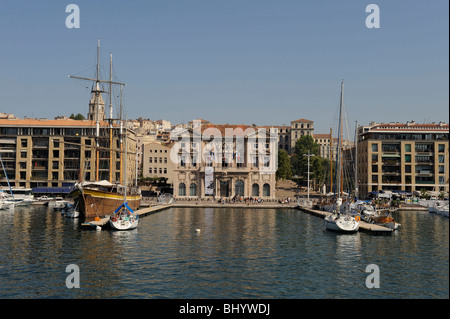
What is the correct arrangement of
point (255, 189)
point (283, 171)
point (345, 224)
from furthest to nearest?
point (283, 171)
point (255, 189)
point (345, 224)

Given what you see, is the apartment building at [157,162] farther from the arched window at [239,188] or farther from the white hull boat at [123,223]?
the white hull boat at [123,223]

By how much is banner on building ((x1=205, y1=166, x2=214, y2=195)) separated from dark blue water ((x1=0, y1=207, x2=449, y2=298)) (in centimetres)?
5340

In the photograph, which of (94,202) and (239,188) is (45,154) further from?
(94,202)

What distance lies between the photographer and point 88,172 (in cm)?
12244

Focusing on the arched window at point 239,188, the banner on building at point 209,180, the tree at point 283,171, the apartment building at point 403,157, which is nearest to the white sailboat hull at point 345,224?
the arched window at point 239,188

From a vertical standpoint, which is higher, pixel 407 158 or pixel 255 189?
pixel 407 158

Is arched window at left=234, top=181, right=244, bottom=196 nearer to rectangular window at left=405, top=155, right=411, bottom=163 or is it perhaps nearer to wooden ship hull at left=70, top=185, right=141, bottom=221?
wooden ship hull at left=70, top=185, right=141, bottom=221

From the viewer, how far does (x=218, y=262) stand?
118 ft

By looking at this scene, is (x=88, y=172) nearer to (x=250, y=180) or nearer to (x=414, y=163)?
(x=250, y=180)

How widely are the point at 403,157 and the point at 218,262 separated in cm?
9911

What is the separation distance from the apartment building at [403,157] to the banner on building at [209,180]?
145 ft

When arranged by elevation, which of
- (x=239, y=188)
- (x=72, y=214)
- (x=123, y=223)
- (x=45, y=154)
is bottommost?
(x=72, y=214)

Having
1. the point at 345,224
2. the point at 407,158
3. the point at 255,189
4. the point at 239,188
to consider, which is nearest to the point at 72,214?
the point at 345,224
